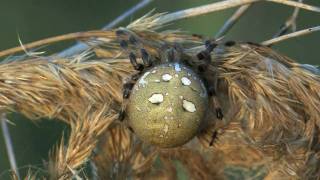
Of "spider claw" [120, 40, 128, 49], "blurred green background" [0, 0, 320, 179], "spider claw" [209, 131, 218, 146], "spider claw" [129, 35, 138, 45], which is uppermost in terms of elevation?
"spider claw" [129, 35, 138, 45]

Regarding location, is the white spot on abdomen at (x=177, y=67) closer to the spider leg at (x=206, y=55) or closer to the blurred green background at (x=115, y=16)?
the spider leg at (x=206, y=55)

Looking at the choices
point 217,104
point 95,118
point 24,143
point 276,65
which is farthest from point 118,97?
point 24,143

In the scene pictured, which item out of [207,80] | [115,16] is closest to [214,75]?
[207,80]

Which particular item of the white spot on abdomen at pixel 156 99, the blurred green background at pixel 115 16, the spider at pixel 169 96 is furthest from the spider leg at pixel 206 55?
the blurred green background at pixel 115 16

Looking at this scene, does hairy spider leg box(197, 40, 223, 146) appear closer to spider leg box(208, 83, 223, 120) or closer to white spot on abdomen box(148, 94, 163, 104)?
spider leg box(208, 83, 223, 120)

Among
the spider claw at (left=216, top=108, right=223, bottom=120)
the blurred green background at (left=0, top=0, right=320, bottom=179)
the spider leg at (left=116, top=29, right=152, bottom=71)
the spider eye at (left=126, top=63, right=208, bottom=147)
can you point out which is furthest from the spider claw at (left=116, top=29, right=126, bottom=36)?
the blurred green background at (left=0, top=0, right=320, bottom=179)

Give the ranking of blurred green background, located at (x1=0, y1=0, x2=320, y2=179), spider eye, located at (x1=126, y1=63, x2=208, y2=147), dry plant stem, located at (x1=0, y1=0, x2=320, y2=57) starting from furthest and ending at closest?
blurred green background, located at (x1=0, y1=0, x2=320, y2=179) < dry plant stem, located at (x1=0, y1=0, x2=320, y2=57) < spider eye, located at (x1=126, y1=63, x2=208, y2=147)

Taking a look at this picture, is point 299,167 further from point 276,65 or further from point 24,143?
point 24,143

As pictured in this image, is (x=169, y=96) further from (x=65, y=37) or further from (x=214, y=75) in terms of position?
(x=65, y=37)
